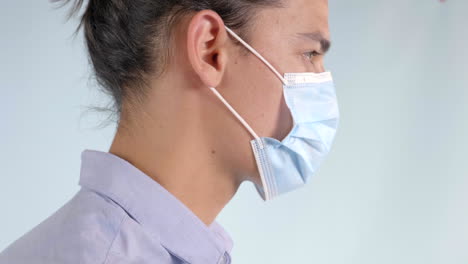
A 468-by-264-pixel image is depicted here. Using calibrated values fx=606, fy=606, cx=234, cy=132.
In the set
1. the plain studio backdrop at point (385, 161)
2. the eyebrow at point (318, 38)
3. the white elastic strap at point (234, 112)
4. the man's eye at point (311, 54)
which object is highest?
the eyebrow at point (318, 38)

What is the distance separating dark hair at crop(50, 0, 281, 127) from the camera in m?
0.94

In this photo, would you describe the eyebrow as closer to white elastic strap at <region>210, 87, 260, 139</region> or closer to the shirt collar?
white elastic strap at <region>210, 87, 260, 139</region>

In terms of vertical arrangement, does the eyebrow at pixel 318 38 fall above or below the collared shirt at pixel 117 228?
above

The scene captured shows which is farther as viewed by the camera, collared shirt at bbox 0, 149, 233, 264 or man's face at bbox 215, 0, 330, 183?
man's face at bbox 215, 0, 330, 183

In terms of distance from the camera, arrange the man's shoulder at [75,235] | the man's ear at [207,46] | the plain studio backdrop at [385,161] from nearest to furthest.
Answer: the man's shoulder at [75,235] → the man's ear at [207,46] → the plain studio backdrop at [385,161]

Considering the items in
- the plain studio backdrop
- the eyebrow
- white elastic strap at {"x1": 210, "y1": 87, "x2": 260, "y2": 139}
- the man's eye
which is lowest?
the plain studio backdrop

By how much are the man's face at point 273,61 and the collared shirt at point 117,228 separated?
0.15 meters

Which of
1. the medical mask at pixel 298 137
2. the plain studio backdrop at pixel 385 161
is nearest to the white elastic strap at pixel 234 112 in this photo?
the medical mask at pixel 298 137

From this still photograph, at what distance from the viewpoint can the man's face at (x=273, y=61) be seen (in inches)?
36.8

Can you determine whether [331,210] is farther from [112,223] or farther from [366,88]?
[112,223]

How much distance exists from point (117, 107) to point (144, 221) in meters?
0.22

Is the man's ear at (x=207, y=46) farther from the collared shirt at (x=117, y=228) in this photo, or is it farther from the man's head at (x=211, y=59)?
the collared shirt at (x=117, y=228)

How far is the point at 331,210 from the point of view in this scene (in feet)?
6.33

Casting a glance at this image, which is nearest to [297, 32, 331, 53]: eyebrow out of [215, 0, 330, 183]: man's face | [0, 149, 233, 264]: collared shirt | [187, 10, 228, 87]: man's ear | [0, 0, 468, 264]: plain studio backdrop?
[215, 0, 330, 183]: man's face
